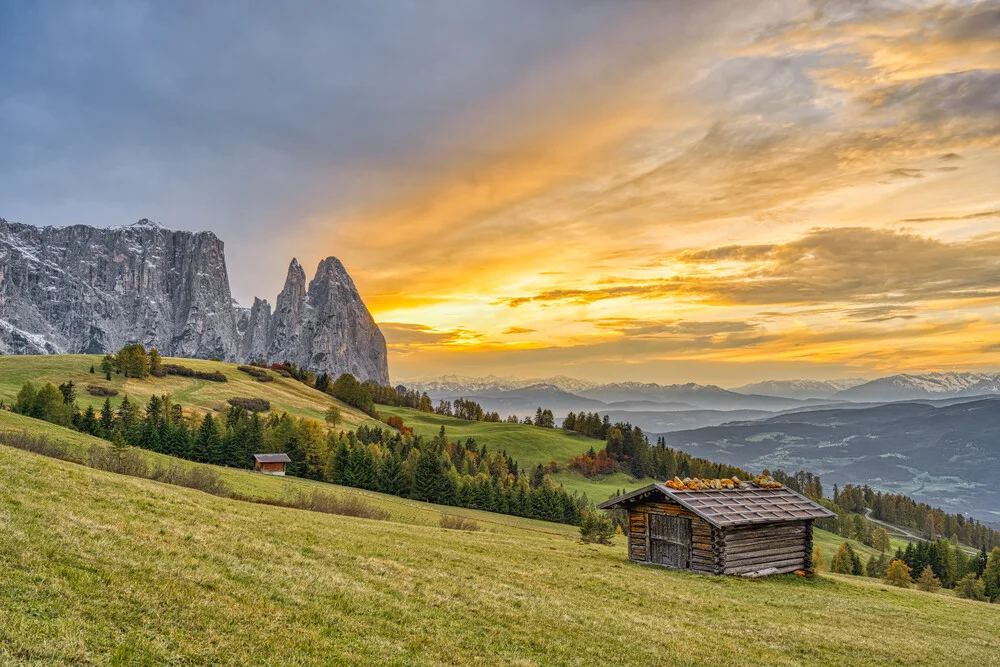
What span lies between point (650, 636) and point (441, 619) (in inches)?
258

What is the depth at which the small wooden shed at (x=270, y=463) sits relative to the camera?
333 ft

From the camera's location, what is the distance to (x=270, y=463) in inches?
4021

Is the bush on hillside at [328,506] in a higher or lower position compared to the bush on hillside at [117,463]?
lower

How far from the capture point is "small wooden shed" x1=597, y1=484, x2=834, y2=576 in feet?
111

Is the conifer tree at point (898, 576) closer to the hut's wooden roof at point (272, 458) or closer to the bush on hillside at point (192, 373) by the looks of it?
the hut's wooden roof at point (272, 458)

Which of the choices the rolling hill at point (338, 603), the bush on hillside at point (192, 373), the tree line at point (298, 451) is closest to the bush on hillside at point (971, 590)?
the tree line at point (298, 451)

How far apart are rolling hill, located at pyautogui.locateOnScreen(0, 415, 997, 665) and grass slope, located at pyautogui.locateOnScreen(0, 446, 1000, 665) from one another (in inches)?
2.6

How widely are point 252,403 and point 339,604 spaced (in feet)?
494

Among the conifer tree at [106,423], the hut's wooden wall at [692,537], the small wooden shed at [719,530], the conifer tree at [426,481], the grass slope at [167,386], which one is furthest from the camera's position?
the grass slope at [167,386]

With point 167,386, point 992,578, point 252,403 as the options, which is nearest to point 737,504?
point 992,578

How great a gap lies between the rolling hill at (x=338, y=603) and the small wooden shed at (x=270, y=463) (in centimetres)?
7749

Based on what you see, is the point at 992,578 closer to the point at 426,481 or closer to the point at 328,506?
the point at 426,481

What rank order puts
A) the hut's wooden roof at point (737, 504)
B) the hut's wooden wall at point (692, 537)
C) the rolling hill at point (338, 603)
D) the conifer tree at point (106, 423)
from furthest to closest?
the conifer tree at point (106, 423) → the hut's wooden roof at point (737, 504) → the hut's wooden wall at point (692, 537) → the rolling hill at point (338, 603)

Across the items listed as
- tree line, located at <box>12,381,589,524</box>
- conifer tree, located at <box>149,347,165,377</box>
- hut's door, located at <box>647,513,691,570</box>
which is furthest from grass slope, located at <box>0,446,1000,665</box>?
conifer tree, located at <box>149,347,165,377</box>
